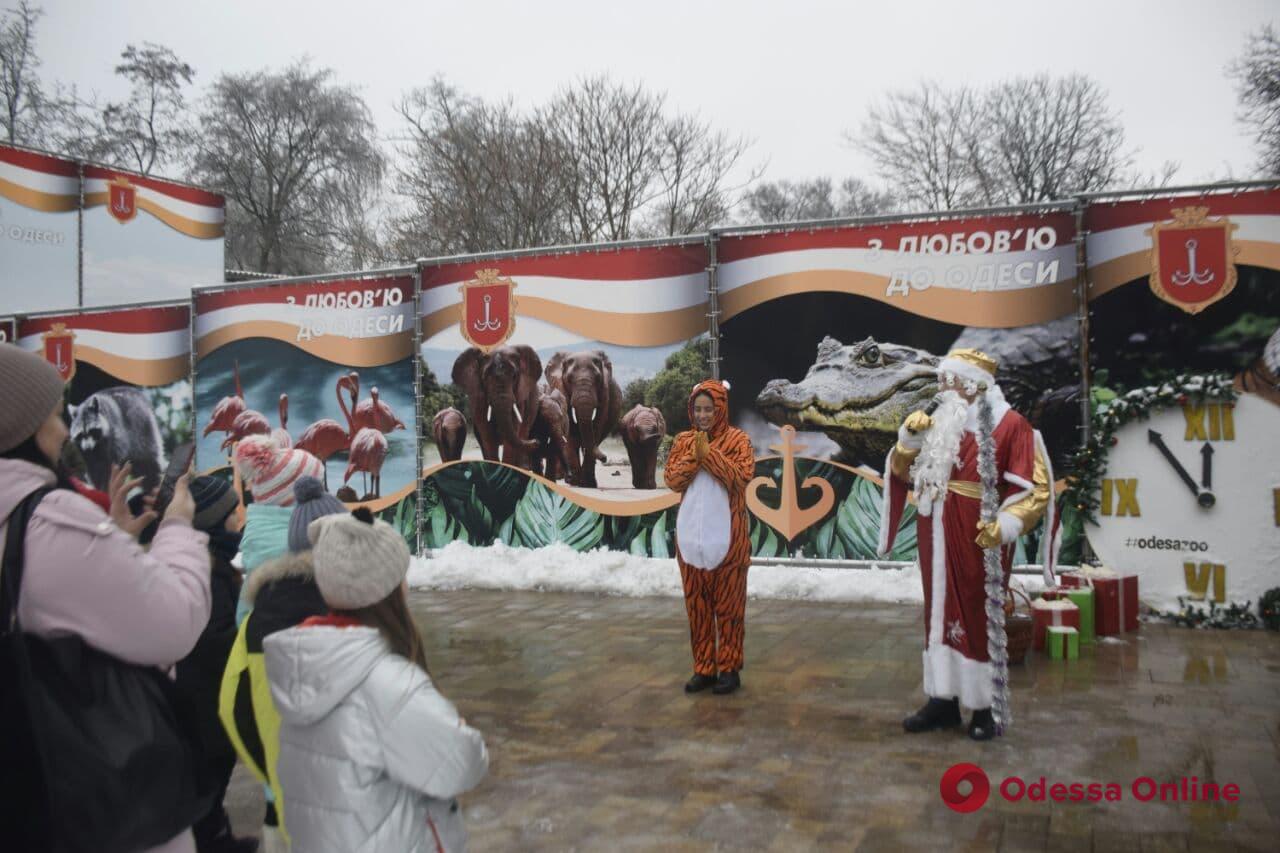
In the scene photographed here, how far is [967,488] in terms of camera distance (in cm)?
526

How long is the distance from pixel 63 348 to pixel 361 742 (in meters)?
14.0

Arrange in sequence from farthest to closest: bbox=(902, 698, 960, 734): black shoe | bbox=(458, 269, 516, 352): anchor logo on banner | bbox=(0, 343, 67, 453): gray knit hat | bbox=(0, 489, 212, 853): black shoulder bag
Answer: bbox=(458, 269, 516, 352): anchor logo on banner → bbox=(902, 698, 960, 734): black shoe → bbox=(0, 343, 67, 453): gray knit hat → bbox=(0, 489, 212, 853): black shoulder bag

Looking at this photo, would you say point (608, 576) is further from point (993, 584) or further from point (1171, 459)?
point (993, 584)

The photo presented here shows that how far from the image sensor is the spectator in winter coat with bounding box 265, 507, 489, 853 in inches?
→ 94.7

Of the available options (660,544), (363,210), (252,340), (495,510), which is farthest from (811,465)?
(363,210)

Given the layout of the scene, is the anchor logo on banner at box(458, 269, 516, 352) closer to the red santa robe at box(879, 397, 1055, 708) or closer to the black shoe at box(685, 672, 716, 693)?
the black shoe at box(685, 672, 716, 693)

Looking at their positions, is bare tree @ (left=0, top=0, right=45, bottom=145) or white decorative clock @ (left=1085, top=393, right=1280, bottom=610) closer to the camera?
white decorative clock @ (left=1085, top=393, right=1280, bottom=610)

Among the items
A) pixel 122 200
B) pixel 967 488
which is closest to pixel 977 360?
pixel 967 488

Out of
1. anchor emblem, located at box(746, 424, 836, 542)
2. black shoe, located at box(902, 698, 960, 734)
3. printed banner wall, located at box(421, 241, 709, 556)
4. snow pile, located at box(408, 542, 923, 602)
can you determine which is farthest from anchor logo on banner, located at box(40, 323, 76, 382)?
black shoe, located at box(902, 698, 960, 734)

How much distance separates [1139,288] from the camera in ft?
26.2

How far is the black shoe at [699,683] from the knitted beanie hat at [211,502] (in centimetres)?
293

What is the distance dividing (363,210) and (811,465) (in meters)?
24.2

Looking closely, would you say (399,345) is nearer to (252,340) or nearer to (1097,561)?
(252,340)

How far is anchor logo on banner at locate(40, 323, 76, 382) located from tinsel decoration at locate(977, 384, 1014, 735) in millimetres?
12915
